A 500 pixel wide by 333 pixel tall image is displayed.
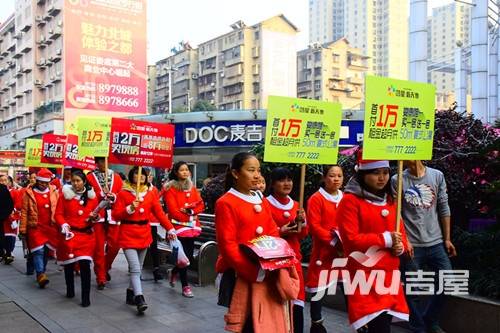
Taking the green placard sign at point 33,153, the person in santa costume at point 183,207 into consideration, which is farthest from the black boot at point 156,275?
the green placard sign at point 33,153

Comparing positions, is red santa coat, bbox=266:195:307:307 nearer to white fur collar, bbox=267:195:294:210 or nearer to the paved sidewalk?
white fur collar, bbox=267:195:294:210

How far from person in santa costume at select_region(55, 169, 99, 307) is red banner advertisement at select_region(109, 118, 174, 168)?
0.57m

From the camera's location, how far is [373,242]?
148 inches

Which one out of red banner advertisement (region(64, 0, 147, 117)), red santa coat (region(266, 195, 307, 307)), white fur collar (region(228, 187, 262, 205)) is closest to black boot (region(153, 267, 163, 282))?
red santa coat (region(266, 195, 307, 307))

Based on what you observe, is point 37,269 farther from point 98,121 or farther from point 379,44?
point 379,44

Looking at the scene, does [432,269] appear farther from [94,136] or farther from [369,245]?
[94,136]

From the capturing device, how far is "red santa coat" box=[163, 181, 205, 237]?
7.24 meters

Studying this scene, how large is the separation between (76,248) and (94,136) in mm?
1955

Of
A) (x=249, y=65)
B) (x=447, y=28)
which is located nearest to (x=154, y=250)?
(x=447, y=28)

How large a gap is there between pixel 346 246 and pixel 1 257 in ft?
28.4

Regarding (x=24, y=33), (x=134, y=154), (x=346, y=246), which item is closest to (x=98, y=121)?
(x=134, y=154)

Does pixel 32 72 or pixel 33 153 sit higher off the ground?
pixel 32 72

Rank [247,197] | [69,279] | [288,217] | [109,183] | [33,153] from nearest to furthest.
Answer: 1. [247,197]
2. [288,217]
3. [69,279]
4. [109,183]
5. [33,153]

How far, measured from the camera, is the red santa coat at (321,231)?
16.2ft
